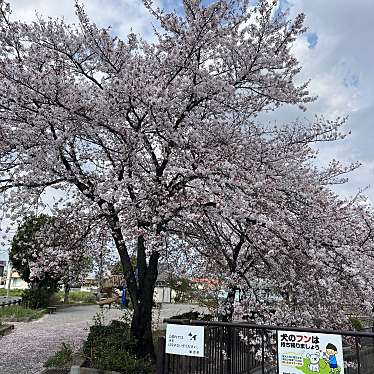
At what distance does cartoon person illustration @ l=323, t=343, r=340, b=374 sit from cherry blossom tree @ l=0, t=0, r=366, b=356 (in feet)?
8.65

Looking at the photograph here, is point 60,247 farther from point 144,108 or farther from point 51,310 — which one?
point 51,310

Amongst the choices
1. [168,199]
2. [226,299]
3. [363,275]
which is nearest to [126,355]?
[226,299]

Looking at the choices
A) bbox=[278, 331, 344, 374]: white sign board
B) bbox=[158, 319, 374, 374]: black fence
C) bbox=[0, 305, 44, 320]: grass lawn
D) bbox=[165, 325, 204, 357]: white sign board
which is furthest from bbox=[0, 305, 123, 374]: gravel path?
bbox=[278, 331, 344, 374]: white sign board

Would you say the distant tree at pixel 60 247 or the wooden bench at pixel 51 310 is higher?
the distant tree at pixel 60 247

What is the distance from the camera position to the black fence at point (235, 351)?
416 centimetres

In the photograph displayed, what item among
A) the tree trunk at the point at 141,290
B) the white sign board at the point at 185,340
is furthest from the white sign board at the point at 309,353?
the tree trunk at the point at 141,290

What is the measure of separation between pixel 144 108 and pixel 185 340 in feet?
11.9

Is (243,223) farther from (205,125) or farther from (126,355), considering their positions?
(126,355)

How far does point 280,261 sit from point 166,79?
→ 3.55 m

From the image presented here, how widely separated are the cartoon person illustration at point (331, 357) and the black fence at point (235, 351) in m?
0.14

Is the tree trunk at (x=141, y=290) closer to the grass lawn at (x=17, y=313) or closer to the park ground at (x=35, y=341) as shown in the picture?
the park ground at (x=35, y=341)

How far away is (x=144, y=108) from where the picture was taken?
618 centimetres

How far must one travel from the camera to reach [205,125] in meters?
6.88

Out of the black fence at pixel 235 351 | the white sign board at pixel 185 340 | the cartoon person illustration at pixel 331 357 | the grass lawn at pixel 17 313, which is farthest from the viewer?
the grass lawn at pixel 17 313
